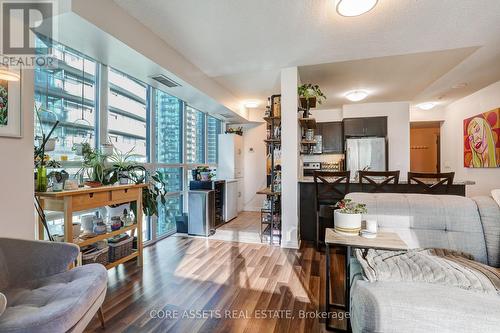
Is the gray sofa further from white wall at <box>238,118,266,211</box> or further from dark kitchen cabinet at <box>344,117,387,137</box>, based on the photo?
white wall at <box>238,118,266,211</box>

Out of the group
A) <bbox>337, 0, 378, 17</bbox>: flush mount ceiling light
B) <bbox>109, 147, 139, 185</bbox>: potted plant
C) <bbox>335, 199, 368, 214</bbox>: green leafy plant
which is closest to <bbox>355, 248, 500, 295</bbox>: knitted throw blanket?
<bbox>335, 199, 368, 214</bbox>: green leafy plant

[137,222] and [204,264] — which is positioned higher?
[137,222]

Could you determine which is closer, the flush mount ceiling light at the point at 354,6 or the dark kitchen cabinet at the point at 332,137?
the flush mount ceiling light at the point at 354,6

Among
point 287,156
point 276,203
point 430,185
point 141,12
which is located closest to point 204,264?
point 276,203

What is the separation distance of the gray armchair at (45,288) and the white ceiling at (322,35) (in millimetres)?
2087

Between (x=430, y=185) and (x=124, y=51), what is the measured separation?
149 inches

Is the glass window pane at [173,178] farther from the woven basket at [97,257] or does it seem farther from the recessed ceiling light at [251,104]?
the recessed ceiling light at [251,104]

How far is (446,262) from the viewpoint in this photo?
4.71ft

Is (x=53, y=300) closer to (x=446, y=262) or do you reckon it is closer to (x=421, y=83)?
(x=446, y=262)

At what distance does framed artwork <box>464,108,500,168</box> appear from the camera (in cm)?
380

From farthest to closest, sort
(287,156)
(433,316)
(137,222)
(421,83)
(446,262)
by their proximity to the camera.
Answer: (421,83)
(287,156)
(137,222)
(446,262)
(433,316)

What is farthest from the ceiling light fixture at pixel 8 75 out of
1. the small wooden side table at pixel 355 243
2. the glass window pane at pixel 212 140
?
the glass window pane at pixel 212 140

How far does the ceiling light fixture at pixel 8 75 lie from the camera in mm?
1519

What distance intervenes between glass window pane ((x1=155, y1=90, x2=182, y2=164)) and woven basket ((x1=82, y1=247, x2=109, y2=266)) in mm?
1650
